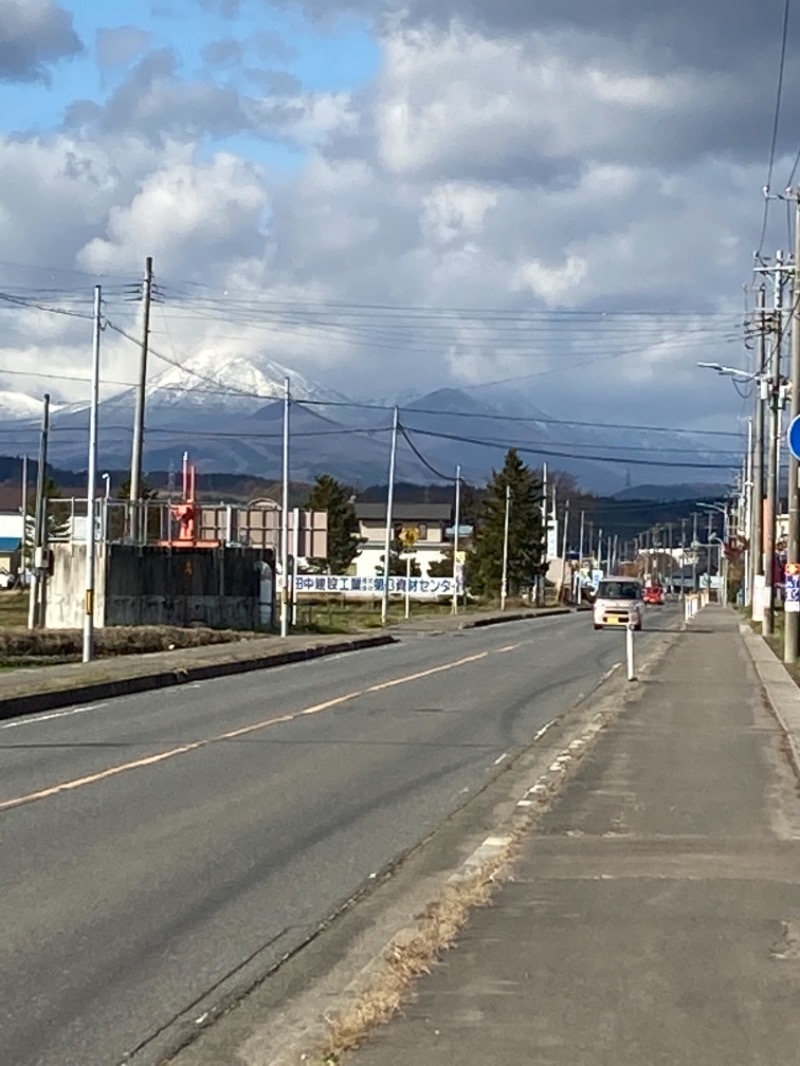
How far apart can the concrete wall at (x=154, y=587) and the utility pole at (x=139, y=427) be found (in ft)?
5.17

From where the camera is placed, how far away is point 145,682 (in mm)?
26266

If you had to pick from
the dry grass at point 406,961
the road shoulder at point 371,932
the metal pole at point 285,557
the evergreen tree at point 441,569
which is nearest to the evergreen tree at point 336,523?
the evergreen tree at point 441,569

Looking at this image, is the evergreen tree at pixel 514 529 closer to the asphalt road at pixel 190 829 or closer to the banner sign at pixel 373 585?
the banner sign at pixel 373 585

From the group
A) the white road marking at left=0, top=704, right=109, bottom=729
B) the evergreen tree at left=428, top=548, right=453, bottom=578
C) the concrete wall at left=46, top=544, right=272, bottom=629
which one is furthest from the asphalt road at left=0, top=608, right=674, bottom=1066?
the evergreen tree at left=428, top=548, right=453, bottom=578

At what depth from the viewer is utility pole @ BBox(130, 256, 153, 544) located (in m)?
44.6

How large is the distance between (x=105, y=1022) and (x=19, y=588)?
3839 inches

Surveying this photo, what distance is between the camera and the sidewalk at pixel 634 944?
254 inches

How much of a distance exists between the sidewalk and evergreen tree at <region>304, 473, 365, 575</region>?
302 feet

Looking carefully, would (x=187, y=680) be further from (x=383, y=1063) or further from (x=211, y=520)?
(x=211, y=520)

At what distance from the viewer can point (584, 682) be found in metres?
29.0

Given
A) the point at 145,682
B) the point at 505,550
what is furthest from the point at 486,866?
the point at 505,550

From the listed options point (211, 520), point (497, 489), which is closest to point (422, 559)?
point (497, 489)

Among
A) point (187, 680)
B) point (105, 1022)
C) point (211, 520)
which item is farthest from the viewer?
point (211, 520)

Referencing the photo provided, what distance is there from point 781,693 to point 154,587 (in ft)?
86.3
